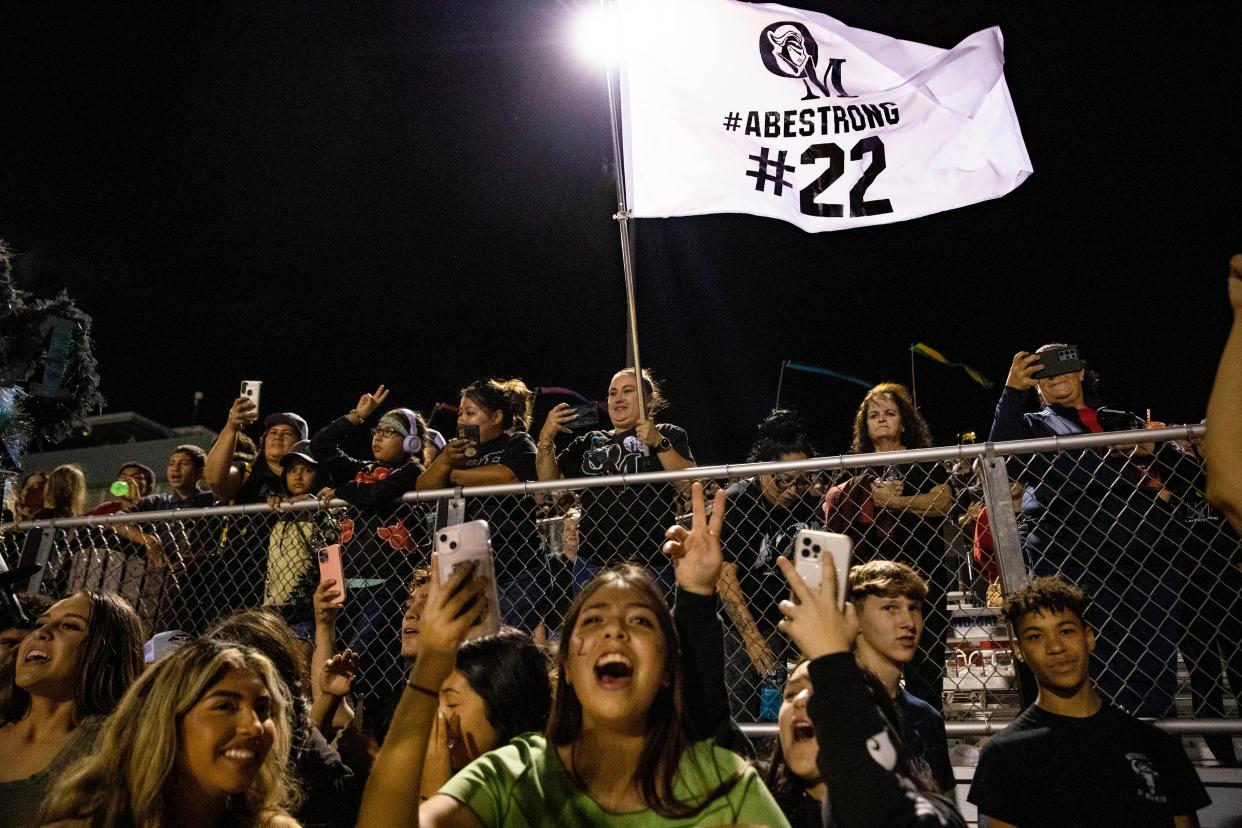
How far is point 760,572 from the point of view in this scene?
452 cm

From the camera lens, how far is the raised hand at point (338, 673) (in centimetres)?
340

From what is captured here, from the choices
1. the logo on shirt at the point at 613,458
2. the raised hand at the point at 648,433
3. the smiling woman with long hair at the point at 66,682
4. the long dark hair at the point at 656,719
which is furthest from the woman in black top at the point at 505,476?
the long dark hair at the point at 656,719

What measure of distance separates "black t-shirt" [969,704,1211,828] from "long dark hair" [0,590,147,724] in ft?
10.5

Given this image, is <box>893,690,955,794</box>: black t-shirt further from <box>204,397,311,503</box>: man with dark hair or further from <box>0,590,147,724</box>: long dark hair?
<box>204,397,311,503</box>: man with dark hair

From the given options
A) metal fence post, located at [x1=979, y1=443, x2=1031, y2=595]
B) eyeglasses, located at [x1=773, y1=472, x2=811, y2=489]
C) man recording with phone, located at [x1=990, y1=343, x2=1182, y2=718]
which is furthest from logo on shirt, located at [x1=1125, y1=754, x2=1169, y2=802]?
eyeglasses, located at [x1=773, y1=472, x2=811, y2=489]

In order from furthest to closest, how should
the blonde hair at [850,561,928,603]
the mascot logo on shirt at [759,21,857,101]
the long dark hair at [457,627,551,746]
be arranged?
1. the mascot logo on shirt at [759,21,857,101]
2. the blonde hair at [850,561,928,603]
3. the long dark hair at [457,627,551,746]

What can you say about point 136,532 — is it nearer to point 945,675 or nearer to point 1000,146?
point 945,675

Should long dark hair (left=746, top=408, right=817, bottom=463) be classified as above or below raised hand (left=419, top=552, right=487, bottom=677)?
above

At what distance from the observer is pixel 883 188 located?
5.21 meters

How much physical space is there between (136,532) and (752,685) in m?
3.70

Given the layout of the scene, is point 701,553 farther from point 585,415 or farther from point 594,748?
point 585,415

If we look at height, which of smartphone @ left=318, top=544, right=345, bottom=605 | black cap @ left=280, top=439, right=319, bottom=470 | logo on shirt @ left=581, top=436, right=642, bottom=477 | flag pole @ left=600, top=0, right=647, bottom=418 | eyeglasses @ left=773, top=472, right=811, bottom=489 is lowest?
smartphone @ left=318, top=544, right=345, bottom=605

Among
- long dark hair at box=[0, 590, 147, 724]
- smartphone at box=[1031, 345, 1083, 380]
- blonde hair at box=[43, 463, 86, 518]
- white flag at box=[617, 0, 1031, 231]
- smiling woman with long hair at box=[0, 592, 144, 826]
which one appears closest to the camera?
smiling woman with long hair at box=[0, 592, 144, 826]

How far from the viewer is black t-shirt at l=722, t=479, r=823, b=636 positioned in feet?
14.1
